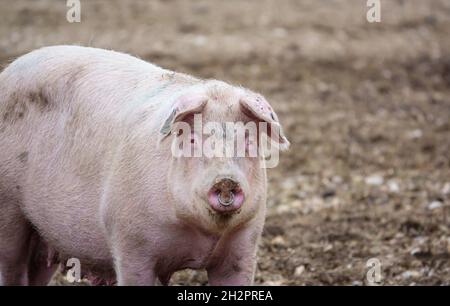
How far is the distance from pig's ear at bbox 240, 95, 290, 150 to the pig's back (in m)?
0.63

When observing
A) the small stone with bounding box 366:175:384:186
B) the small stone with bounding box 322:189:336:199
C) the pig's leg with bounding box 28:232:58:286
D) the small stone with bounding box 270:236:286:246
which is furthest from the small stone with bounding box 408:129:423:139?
the pig's leg with bounding box 28:232:58:286

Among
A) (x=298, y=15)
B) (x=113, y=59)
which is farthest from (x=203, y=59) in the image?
(x=113, y=59)

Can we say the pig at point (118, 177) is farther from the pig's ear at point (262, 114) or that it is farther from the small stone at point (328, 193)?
the small stone at point (328, 193)

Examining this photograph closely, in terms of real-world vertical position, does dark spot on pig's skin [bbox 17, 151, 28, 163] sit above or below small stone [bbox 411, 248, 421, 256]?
above

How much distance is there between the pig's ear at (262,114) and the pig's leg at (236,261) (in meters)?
0.47

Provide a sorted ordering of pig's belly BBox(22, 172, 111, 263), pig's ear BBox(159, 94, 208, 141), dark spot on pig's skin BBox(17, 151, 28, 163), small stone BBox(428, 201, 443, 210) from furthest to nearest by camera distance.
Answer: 1. small stone BBox(428, 201, 443, 210)
2. dark spot on pig's skin BBox(17, 151, 28, 163)
3. pig's belly BBox(22, 172, 111, 263)
4. pig's ear BBox(159, 94, 208, 141)

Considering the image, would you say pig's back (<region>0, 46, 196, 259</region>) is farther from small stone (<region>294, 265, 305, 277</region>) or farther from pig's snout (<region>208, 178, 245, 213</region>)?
small stone (<region>294, 265, 305, 277</region>)

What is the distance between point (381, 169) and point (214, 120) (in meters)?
5.14

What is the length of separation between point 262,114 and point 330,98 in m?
7.19

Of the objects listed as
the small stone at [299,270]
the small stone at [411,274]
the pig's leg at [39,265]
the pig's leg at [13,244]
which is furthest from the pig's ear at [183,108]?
the small stone at [411,274]

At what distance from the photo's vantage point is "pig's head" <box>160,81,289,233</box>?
3.82m

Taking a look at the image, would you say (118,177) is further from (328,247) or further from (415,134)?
(415,134)

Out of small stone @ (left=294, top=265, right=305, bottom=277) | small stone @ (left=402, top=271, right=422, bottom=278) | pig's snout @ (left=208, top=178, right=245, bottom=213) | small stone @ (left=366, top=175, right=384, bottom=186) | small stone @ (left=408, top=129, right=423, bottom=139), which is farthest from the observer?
small stone @ (left=408, top=129, right=423, bottom=139)

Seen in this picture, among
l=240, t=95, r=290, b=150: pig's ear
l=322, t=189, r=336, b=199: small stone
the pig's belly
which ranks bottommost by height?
the pig's belly
